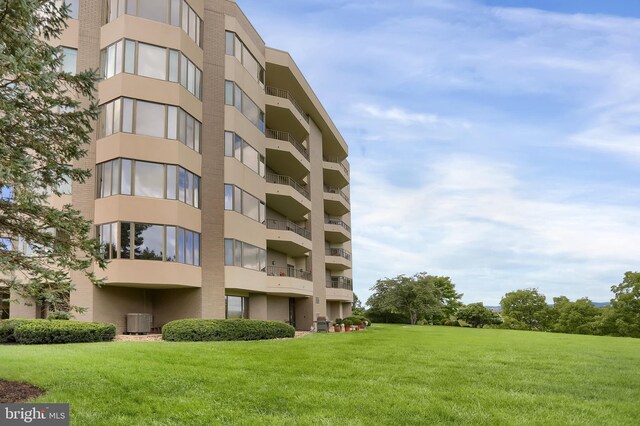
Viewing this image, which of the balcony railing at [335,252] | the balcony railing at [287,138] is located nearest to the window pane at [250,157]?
the balcony railing at [287,138]

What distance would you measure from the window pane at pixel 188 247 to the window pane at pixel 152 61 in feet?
27.2

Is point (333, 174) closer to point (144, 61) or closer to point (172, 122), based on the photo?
point (172, 122)

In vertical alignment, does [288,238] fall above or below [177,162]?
below

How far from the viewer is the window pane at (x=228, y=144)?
30791mm

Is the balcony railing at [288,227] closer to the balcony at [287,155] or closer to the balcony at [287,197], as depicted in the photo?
the balcony at [287,197]

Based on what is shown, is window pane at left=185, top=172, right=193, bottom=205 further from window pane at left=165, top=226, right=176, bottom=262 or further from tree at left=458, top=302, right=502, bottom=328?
tree at left=458, top=302, right=502, bottom=328

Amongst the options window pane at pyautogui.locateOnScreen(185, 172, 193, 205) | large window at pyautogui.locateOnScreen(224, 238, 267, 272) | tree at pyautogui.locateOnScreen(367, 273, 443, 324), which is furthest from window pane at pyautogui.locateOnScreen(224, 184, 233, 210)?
tree at pyautogui.locateOnScreen(367, 273, 443, 324)

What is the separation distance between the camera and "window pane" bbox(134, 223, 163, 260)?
2558 cm

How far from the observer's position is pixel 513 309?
242 feet

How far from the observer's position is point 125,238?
2538 centimetres

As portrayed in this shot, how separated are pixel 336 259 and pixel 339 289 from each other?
298cm

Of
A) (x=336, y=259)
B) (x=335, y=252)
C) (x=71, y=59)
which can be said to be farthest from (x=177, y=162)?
(x=335, y=252)
